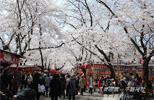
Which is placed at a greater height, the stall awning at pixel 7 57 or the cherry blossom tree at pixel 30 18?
the cherry blossom tree at pixel 30 18

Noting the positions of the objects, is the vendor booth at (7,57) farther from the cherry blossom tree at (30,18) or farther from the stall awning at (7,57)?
the cherry blossom tree at (30,18)

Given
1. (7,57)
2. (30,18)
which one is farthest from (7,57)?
(30,18)

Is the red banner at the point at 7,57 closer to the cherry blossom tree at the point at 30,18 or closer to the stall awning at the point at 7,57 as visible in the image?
the stall awning at the point at 7,57

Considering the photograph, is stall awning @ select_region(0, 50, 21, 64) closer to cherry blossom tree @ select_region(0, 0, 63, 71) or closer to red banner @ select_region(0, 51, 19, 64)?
red banner @ select_region(0, 51, 19, 64)

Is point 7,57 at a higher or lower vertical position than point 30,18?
lower

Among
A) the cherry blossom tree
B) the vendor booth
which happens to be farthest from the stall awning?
the cherry blossom tree

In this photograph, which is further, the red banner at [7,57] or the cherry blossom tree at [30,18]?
the cherry blossom tree at [30,18]

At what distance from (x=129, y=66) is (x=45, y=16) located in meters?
9.97

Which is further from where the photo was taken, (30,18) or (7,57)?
(30,18)

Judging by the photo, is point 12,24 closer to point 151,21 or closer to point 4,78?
point 4,78

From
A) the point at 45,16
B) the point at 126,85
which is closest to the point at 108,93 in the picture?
the point at 126,85

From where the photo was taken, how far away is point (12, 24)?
16.1 meters

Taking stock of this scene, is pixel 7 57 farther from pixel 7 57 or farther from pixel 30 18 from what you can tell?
pixel 30 18

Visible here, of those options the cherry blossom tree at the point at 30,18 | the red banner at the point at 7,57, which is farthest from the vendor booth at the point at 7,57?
the cherry blossom tree at the point at 30,18
